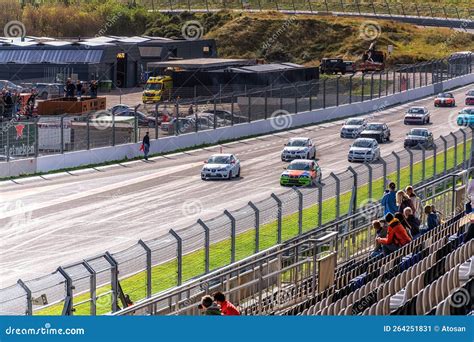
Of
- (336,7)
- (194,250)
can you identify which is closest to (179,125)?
(194,250)

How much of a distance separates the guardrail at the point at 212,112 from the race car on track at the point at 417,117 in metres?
4.41

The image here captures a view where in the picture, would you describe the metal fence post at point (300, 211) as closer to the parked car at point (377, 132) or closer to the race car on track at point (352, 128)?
the parked car at point (377, 132)

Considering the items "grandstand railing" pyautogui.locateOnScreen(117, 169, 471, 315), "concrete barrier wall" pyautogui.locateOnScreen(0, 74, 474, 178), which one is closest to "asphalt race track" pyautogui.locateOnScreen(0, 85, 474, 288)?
"concrete barrier wall" pyautogui.locateOnScreen(0, 74, 474, 178)

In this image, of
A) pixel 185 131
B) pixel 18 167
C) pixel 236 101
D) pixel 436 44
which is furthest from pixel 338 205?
pixel 436 44

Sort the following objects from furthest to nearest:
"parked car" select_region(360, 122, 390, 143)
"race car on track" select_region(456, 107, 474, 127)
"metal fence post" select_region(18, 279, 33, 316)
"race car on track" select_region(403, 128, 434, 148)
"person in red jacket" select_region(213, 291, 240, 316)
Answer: "race car on track" select_region(456, 107, 474, 127) < "parked car" select_region(360, 122, 390, 143) < "race car on track" select_region(403, 128, 434, 148) < "metal fence post" select_region(18, 279, 33, 316) < "person in red jacket" select_region(213, 291, 240, 316)

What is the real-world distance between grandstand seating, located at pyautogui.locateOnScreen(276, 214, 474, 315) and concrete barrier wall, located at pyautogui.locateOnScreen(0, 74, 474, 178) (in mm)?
26210

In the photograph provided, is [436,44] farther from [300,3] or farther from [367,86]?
[367,86]

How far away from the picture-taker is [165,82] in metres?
77.4

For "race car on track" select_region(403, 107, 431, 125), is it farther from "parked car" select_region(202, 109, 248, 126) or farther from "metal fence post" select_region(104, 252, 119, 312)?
"metal fence post" select_region(104, 252, 119, 312)

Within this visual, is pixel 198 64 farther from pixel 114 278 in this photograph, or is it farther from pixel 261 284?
pixel 261 284

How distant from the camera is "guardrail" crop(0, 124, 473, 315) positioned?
18.2 m

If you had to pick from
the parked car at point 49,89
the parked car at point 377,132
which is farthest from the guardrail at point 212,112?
the parked car at point 49,89

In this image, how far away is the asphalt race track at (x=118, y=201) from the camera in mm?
31156

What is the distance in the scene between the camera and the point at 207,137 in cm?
5631
